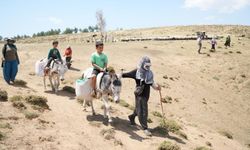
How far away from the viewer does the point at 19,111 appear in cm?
1334

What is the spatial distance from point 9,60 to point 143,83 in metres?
8.19

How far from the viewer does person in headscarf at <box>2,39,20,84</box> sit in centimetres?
1761

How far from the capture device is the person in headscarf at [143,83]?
12664mm

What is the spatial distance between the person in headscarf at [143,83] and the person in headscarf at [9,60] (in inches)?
293

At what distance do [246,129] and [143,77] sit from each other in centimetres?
1292

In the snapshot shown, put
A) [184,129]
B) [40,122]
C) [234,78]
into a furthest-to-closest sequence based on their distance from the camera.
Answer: [234,78]
[184,129]
[40,122]

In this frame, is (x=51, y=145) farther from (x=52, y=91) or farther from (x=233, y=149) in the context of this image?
(x=233, y=149)

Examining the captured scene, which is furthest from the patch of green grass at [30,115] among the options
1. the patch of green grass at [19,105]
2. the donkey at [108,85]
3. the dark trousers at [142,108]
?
the dark trousers at [142,108]

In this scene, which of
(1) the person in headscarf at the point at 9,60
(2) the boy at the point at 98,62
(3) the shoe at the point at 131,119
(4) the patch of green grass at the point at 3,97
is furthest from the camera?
(1) the person in headscarf at the point at 9,60

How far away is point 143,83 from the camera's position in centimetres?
1283

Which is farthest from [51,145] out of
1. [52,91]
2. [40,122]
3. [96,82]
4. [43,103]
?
[52,91]

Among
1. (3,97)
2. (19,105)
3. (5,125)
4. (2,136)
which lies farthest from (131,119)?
(3,97)

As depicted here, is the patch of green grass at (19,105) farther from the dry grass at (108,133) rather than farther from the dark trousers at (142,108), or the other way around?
the dark trousers at (142,108)

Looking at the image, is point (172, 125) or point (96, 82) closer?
point (96, 82)
